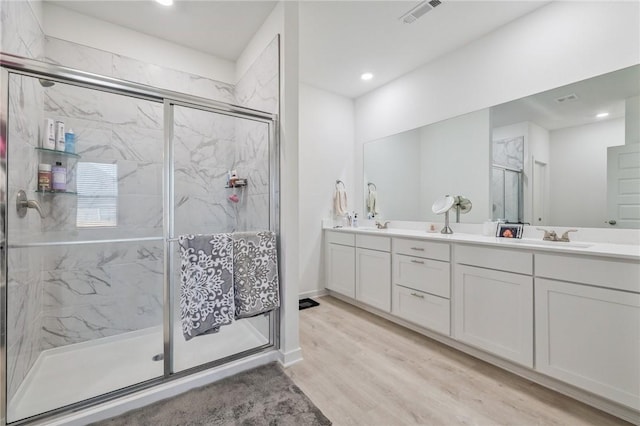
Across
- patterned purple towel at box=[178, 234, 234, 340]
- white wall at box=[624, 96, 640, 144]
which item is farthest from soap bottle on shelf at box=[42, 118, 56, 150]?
white wall at box=[624, 96, 640, 144]

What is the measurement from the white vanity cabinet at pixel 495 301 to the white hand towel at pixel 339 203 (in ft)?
5.38

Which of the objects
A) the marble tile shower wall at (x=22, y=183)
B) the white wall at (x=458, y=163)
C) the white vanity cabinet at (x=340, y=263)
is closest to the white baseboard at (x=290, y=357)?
the white vanity cabinet at (x=340, y=263)

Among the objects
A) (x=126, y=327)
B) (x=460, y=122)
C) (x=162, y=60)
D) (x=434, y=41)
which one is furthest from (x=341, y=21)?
(x=126, y=327)

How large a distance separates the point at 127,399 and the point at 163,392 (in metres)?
0.17

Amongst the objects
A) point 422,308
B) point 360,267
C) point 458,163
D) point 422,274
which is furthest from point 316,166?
point 422,308

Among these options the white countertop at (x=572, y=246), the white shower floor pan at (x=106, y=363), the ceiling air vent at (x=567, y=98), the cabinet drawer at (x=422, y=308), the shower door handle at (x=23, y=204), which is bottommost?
the white shower floor pan at (x=106, y=363)

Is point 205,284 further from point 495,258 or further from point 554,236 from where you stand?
point 554,236

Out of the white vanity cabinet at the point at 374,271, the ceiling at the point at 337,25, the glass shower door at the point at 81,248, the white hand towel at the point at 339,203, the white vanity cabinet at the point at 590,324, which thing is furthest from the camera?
the white hand towel at the point at 339,203

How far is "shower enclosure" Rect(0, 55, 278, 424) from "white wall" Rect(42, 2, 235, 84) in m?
0.41

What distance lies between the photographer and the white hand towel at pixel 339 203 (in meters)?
3.44

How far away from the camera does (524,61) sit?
2111mm

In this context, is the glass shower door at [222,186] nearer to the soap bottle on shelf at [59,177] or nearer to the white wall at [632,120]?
the soap bottle on shelf at [59,177]

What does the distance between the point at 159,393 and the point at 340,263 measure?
6.63 feet

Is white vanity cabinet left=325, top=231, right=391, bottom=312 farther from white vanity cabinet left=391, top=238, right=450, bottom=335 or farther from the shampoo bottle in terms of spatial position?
the shampoo bottle
